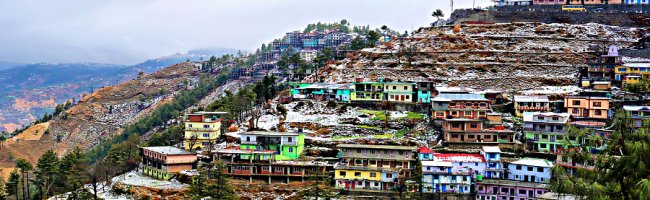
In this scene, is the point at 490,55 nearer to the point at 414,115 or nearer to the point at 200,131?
the point at 414,115

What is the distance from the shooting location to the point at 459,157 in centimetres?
5600

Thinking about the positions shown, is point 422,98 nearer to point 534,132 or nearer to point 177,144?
point 534,132

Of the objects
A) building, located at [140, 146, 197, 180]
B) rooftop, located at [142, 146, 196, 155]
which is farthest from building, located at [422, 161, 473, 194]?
rooftop, located at [142, 146, 196, 155]

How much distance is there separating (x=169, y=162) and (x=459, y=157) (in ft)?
86.9

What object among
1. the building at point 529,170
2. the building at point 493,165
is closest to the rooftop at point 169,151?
the building at point 493,165

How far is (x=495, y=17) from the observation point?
112 m

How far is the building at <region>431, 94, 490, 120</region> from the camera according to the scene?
66438 mm

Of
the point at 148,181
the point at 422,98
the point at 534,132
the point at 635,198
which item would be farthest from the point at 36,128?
the point at 635,198

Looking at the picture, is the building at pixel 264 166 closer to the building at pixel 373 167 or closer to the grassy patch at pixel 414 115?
the building at pixel 373 167

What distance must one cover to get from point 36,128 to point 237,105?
69.0 metres

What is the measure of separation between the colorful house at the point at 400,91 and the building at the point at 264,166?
1838 centimetres

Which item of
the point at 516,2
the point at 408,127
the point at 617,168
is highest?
the point at 516,2

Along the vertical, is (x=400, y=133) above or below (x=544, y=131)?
below

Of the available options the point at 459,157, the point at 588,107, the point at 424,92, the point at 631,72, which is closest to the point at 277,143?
the point at 459,157
